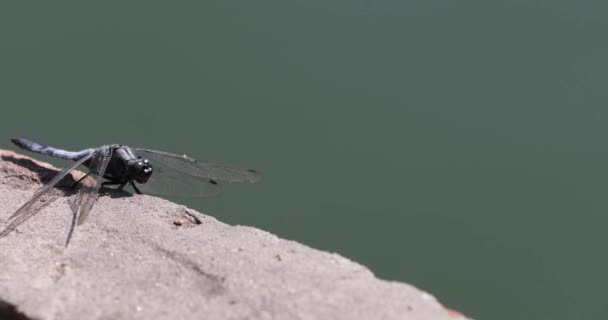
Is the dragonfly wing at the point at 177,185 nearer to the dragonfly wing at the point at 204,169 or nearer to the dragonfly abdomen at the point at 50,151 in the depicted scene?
the dragonfly wing at the point at 204,169

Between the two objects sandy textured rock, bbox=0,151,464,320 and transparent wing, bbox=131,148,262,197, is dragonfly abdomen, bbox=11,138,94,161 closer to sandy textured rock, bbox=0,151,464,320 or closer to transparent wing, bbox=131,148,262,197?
transparent wing, bbox=131,148,262,197

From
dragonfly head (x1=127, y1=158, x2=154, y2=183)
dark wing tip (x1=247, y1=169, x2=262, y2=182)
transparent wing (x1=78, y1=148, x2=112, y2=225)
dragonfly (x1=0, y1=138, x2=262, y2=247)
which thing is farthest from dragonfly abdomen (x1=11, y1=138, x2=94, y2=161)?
dark wing tip (x1=247, y1=169, x2=262, y2=182)

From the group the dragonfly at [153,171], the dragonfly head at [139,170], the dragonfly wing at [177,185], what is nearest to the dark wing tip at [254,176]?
the dragonfly at [153,171]

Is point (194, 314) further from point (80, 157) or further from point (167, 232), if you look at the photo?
point (80, 157)

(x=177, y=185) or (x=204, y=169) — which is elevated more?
(x=204, y=169)

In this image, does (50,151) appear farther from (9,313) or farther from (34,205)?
(9,313)

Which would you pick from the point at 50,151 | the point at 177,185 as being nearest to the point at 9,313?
the point at 177,185
